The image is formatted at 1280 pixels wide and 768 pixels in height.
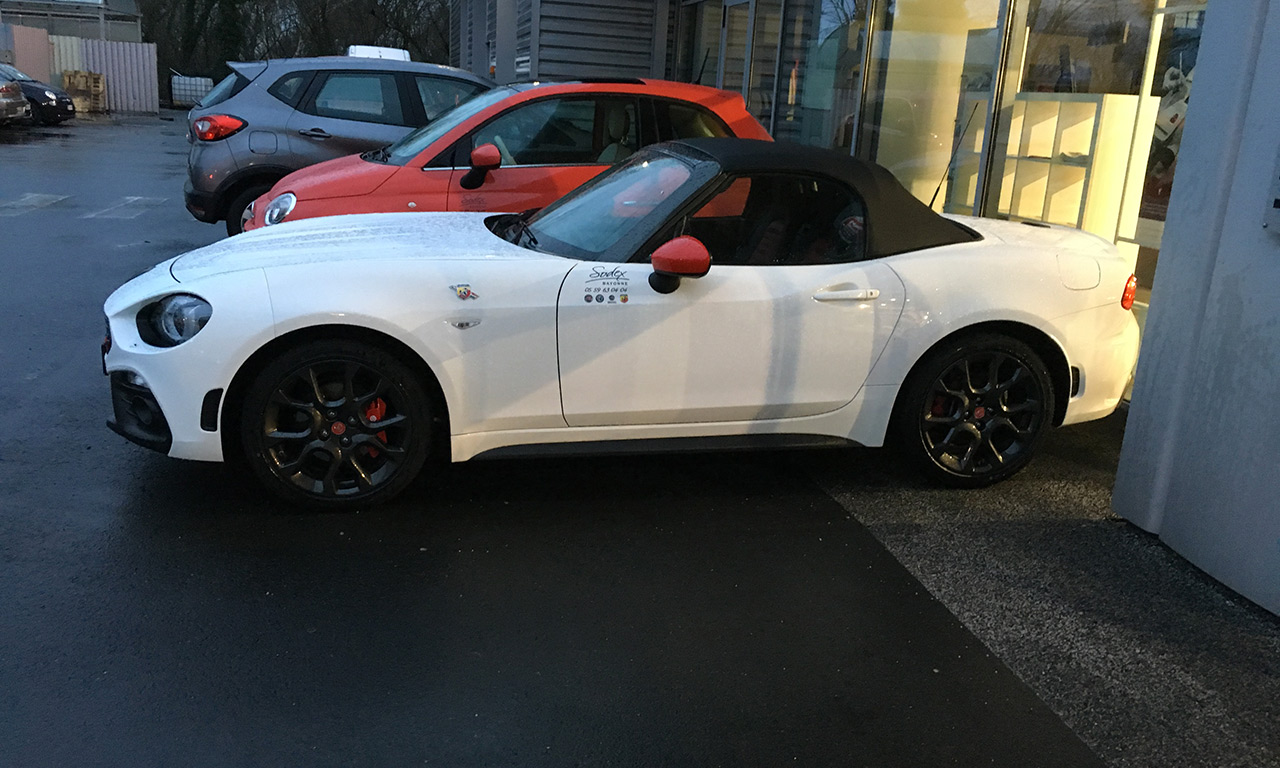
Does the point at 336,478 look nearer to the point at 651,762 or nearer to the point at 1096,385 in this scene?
the point at 651,762

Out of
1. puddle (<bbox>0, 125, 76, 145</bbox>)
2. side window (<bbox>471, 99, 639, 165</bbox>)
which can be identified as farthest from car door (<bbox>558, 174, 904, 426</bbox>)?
puddle (<bbox>0, 125, 76, 145</bbox>)

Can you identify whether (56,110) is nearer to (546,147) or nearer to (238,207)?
(238,207)

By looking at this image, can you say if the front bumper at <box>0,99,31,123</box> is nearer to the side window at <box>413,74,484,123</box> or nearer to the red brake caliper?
the side window at <box>413,74,484,123</box>

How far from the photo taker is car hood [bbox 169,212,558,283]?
418cm

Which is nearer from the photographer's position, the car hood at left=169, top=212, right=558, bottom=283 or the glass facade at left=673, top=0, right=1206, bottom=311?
the car hood at left=169, top=212, right=558, bottom=283

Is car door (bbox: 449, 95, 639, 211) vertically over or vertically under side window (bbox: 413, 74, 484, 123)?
under

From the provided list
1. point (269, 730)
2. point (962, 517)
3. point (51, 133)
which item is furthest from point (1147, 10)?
point (51, 133)

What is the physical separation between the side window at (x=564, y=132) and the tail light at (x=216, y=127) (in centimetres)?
319

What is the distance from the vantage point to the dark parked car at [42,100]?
27578 millimetres

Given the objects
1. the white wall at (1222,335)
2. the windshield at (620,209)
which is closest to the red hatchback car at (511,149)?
the windshield at (620,209)

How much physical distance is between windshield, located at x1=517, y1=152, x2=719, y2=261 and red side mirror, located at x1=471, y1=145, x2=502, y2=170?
1625mm

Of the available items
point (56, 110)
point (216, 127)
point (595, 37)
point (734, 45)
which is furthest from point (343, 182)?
point (56, 110)

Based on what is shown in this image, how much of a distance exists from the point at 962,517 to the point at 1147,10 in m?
4.24

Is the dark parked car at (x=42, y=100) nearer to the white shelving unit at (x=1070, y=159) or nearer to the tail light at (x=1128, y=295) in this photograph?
the white shelving unit at (x=1070, y=159)
